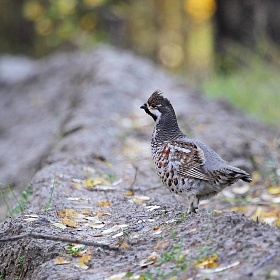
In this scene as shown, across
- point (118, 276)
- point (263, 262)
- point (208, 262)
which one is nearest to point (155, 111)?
point (118, 276)

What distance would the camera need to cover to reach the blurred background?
43.3 feet

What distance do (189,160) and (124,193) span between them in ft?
4.91

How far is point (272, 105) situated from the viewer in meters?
11.6

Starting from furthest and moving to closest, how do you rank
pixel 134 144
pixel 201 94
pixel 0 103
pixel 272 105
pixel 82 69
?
pixel 0 103 < pixel 82 69 < pixel 201 94 < pixel 272 105 < pixel 134 144

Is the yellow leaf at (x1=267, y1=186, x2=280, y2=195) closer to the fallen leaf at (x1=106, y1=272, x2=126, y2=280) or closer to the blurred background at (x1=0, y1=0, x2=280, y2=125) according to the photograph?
the fallen leaf at (x1=106, y1=272, x2=126, y2=280)

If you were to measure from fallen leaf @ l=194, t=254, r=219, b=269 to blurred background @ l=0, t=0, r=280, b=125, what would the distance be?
23.8ft

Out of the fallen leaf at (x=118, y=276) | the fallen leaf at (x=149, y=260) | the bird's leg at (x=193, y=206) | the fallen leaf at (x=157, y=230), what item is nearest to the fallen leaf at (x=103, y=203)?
the bird's leg at (x=193, y=206)

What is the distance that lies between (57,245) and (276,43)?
431 inches

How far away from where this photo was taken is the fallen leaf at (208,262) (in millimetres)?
4004

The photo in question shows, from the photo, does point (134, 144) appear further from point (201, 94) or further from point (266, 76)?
point (266, 76)

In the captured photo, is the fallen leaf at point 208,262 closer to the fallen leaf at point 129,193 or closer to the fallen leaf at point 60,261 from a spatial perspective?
the fallen leaf at point 60,261

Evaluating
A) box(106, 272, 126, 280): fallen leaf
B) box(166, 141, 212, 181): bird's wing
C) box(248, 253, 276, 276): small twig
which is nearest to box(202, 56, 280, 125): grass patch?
box(166, 141, 212, 181): bird's wing

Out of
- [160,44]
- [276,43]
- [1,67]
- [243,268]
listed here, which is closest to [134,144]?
[243,268]

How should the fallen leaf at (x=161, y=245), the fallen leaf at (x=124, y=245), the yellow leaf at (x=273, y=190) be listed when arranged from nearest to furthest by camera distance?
the fallen leaf at (x=161, y=245), the fallen leaf at (x=124, y=245), the yellow leaf at (x=273, y=190)
